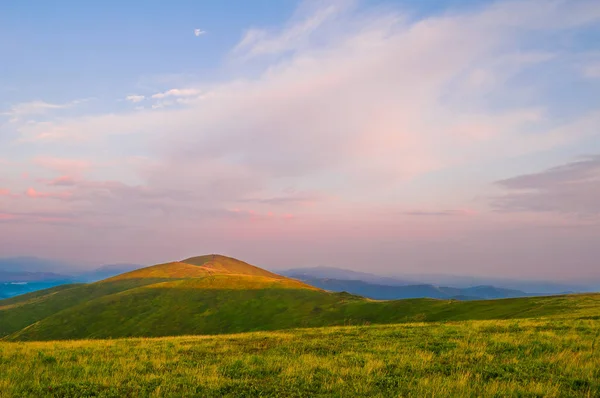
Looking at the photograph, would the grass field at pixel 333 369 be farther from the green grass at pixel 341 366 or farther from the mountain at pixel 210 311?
the mountain at pixel 210 311

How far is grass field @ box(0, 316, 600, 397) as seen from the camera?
1142 cm

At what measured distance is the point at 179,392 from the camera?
38.5 feet

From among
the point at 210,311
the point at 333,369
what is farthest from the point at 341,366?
the point at 210,311

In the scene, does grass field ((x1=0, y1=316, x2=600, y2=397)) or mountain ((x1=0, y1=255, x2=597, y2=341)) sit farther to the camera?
mountain ((x1=0, y1=255, x2=597, y2=341))

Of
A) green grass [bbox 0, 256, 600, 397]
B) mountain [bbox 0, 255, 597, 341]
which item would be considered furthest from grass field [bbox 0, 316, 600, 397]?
mountain [bbox 0, 255, 597, 341]

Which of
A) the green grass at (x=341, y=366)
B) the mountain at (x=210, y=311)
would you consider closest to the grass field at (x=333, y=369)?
the green grass at (x=341, y=366)

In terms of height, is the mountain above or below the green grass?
below

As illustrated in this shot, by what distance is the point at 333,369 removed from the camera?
545 inches

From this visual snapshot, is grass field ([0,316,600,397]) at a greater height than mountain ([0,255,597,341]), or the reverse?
grass field ([0,316,600,397])

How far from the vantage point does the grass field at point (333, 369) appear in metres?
11.4

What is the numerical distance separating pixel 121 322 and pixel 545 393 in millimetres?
151627

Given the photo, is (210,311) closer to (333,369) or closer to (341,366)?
(341,366)

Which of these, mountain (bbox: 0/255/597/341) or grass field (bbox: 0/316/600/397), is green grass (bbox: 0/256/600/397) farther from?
mountain (bbox: 0/255/597/341)

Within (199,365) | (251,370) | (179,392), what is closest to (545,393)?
(251,370)
